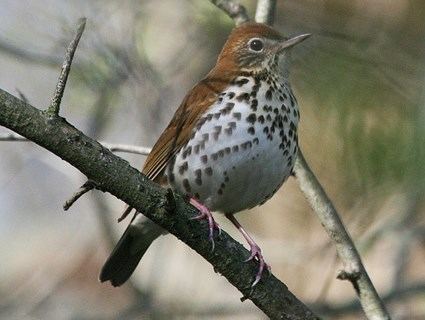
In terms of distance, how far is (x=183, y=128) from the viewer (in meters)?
4.89

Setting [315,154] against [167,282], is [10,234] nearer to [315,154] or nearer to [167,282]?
[167,282]

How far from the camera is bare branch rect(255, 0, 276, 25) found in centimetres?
510

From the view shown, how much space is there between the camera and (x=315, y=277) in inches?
280

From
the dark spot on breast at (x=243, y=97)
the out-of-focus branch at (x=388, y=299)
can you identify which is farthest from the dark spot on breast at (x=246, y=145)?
the out-of-focus branch at (x=388, y=299)

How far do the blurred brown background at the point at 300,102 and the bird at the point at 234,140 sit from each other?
0.42 meters

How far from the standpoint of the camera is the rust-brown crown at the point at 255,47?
201 inches

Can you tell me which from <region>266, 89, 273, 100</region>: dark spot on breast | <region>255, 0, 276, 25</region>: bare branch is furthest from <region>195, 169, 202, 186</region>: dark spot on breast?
<region>255, 0, 276, 25</region>: bare branch

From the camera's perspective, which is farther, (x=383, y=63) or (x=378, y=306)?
(x=383, y=63)

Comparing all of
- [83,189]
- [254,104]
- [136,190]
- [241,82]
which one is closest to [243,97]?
[254,104]

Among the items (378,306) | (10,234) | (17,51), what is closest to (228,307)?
(378,306)

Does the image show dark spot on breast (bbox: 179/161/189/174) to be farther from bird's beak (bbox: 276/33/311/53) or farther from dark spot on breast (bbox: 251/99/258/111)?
bird's beak (bbox: 276/33/311/53)

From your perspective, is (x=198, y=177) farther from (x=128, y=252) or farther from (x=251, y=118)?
(x=128, y=252)

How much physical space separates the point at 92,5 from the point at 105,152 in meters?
2.49

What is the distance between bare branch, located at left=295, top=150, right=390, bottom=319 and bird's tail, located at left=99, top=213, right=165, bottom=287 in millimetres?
835
